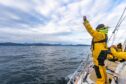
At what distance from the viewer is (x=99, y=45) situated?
18.4ft

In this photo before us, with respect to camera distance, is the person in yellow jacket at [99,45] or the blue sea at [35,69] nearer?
the person in yellow jacket at [99,45]

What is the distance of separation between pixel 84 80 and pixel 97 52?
8.06ft

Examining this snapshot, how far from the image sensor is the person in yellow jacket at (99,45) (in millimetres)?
5586

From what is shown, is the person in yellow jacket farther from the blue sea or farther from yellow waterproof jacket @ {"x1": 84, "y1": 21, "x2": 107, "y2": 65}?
the blue sea

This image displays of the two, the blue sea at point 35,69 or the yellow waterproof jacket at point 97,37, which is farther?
the blue sea at point 35,69

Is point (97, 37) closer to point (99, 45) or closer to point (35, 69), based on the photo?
point (99, 45)

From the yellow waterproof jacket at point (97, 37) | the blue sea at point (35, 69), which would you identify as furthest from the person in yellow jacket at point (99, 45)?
the blue sea at point (35, 69)

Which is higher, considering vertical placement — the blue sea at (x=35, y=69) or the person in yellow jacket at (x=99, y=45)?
the person in yellow jacket at (x=99, y=45)

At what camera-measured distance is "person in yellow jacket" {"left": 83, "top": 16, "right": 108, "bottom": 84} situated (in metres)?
5.59

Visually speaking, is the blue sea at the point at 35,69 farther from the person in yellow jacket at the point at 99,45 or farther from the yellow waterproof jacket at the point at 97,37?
the yellow waterproof jacket at the point at 97,37

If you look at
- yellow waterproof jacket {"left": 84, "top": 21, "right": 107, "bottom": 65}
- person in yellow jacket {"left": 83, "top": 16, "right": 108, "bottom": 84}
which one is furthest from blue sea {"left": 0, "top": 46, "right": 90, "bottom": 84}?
yellow waterproof jacket {"left": 84, "top": 21, "right": 107, "bottom": 65}

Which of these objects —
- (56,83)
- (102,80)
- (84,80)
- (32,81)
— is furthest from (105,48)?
(32,81)

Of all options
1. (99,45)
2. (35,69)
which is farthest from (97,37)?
(35,69)

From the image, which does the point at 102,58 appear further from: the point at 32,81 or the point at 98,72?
the point at 32,81
